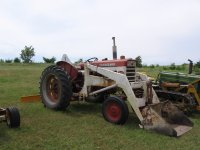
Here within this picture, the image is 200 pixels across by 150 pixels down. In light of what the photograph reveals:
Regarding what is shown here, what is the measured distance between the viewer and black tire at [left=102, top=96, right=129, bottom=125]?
795cm

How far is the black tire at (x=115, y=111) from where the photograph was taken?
7945 millimetres

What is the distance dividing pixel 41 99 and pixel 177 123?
4.43 metres

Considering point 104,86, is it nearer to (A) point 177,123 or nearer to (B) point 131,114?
(B) point 131,114

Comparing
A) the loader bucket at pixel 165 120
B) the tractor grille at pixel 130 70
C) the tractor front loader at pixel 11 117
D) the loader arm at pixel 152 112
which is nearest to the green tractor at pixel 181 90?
the loader arm at pixel 152 112

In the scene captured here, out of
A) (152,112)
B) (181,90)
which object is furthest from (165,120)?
(181,90)

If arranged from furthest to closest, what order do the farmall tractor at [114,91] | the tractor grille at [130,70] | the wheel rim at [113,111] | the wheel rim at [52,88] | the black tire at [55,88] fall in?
the wheel rim at [52,88], the black tire at [55,88], the tractor grille at [130,70], the wheel rim at [113,111], the farmall tractor at [114,91]

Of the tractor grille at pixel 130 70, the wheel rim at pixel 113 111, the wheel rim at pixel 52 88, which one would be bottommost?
the wheel rim at pixel 113 111

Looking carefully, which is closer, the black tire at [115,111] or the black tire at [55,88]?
the black tire at [115,111]

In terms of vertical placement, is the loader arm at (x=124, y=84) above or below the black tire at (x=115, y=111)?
above

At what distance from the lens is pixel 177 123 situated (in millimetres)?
8109

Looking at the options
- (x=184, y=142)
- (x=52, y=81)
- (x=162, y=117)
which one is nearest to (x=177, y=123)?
(x=162, y=117)

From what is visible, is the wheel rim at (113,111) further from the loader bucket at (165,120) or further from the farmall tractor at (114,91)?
the loader bucket at (165,120)

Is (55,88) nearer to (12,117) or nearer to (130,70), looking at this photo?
(130,70)

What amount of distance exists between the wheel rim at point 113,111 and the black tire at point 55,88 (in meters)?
1.52
